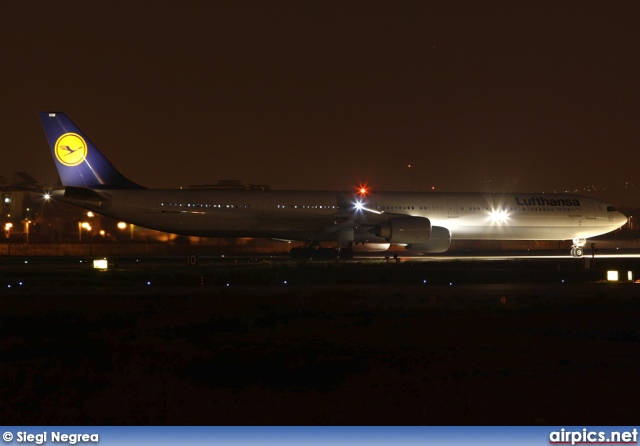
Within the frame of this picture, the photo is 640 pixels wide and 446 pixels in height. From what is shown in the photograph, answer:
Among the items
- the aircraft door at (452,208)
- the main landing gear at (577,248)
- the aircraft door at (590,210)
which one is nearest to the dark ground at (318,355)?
the aircraft door at (452,208)

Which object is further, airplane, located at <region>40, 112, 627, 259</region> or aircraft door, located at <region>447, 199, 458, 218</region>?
aircraft door, located at <region>447, 199, 458, 218</region>

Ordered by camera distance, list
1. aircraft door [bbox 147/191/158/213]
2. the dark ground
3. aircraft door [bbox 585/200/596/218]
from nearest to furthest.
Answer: the dark ground
aircraft door [bbox 147/191/158/213]
aircraft door [bbox 585/200/596/218]

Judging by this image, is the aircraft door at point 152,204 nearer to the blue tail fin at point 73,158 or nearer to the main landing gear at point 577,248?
the blue tail fin at point 73,158

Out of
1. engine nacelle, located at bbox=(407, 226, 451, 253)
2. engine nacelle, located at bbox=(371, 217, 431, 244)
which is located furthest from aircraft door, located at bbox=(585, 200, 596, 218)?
engine nacelle, located at bbox=(371, 217, 431, 244)

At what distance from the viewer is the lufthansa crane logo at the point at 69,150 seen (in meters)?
48.2

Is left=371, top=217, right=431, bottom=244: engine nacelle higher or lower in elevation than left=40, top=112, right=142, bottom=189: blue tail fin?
lower

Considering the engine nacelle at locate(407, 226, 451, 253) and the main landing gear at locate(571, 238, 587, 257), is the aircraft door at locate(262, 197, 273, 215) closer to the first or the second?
the engine nacelle at locate(407, 226, 451, 253)

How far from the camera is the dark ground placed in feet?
37.1

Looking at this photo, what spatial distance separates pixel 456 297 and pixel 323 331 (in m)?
8.34

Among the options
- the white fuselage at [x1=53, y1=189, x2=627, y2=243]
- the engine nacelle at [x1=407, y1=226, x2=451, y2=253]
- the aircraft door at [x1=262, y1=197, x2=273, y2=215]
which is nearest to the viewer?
the white fuselage at [x1=53, y1=189, x2=627, y2=243]

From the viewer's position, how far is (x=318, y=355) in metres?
15.3

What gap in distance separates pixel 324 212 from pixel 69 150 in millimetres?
14064

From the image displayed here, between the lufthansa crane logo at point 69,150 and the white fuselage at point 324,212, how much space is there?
2.16 m

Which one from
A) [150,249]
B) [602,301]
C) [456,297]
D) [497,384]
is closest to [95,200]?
[150,249]
